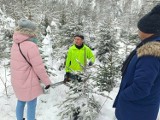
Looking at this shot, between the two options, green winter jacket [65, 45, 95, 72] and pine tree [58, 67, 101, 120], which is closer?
pine tree [58, 67, 101, 120]

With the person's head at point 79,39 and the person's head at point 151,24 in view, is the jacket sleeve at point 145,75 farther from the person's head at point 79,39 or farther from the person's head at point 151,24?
the person's head at point 79,39

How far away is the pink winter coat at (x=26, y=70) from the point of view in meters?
4.16

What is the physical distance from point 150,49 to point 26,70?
2.32 meters

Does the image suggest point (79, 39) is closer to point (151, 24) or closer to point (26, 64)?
point (26, 64)

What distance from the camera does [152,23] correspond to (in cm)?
276

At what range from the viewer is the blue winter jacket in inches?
105

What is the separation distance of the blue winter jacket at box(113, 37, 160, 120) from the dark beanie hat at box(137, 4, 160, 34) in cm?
12

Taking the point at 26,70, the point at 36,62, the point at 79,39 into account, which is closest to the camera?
the point at 36,62

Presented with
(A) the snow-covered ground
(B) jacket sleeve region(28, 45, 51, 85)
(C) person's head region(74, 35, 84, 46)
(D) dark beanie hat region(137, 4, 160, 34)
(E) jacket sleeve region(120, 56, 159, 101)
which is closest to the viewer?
(E) jacket sleeve region(120, 56, 159, 101)

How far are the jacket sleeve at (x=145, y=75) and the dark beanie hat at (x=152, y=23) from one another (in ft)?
1.06

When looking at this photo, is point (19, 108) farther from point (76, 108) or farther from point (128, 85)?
point (128, 85)

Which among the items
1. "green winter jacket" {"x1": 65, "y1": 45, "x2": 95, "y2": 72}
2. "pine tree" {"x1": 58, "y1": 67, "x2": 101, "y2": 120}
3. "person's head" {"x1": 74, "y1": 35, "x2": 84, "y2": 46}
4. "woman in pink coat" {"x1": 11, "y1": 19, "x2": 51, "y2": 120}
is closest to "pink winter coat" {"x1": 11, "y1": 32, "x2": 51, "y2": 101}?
"woman in pink coat" {"x1": 11, "y1": 19, "x2": 51, "y2": 120}

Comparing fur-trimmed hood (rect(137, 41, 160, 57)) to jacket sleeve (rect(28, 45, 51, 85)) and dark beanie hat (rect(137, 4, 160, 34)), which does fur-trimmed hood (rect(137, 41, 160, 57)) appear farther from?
jacket sleeve (rect(28, 45, 51, 85))

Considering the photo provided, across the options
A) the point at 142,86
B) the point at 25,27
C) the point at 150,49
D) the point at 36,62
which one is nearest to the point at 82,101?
the point at 36,62
